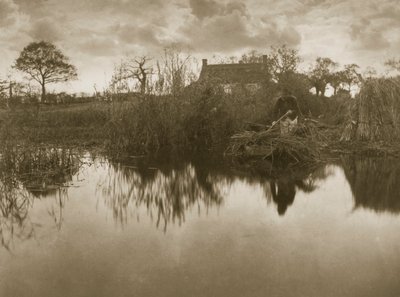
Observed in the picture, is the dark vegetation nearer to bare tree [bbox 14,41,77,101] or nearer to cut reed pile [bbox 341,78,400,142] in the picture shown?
cut reed pile [bbox 341,78,400,142]

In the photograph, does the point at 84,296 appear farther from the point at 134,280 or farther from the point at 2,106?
the point at 2,106

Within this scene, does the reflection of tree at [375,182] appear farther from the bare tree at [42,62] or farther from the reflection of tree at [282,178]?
the bare tree at [42,62]

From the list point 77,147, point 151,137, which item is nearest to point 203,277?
point 151,137

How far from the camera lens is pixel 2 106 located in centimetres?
1162

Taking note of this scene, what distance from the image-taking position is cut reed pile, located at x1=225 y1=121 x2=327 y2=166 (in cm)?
1323

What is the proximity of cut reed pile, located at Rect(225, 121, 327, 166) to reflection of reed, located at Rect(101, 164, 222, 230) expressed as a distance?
273 centimetres

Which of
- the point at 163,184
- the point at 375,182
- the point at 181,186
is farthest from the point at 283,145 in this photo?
the point at 163,184

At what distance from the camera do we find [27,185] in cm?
965

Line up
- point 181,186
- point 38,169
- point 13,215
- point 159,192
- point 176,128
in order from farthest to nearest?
point 176,128 < point 38,169 < point 181,186 < point 159,192 < point 13,215

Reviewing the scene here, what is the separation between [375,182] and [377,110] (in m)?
7.40

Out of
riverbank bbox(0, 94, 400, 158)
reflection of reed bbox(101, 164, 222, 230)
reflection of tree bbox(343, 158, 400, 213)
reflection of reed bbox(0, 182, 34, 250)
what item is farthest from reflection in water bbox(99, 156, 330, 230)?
riverbank bbox(0, 94, 400, 158)

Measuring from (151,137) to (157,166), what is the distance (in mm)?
3805

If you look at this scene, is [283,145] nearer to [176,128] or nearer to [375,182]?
[375,182]

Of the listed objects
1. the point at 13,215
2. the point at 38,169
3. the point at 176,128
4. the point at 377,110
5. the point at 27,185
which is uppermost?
the point at 377,110
